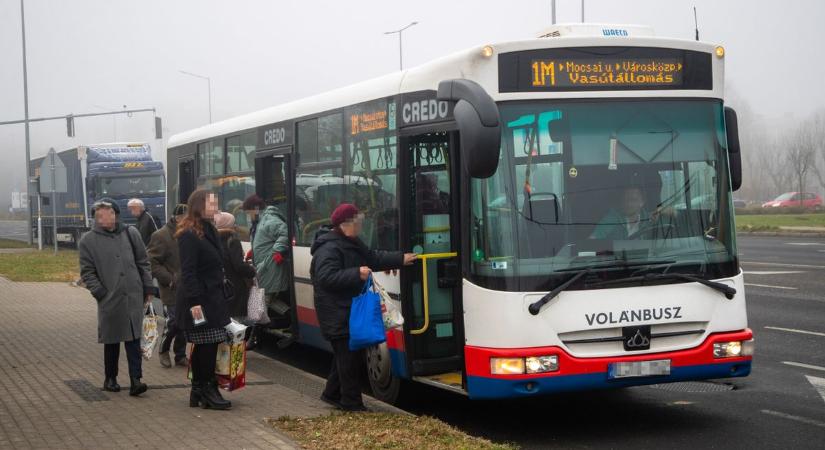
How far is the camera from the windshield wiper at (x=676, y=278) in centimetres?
790

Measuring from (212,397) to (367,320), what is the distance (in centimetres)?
141

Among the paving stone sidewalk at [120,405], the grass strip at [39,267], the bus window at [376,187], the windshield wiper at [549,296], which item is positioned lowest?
the grass strip at [39,267]

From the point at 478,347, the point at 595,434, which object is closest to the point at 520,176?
the point at 478,347

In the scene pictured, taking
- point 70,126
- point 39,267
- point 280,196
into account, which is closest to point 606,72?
point 280,196

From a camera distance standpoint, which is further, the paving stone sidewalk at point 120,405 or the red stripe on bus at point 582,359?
the red stripe on bus at point 582,359

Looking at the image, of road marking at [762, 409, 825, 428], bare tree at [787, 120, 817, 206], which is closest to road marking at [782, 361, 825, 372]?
road marking at [762, 409, 825, 428]

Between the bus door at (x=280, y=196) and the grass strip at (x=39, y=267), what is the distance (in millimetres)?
14028

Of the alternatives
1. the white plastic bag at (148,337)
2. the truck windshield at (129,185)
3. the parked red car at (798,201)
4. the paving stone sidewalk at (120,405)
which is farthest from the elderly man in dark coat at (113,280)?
the parked red car at (798,201)

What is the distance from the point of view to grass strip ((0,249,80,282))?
1029 inches

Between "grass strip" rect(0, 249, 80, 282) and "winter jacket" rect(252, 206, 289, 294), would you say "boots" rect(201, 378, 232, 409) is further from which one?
"grass strip" rect(0, 249, 80, 282)

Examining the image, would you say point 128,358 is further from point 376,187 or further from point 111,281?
point 376,187

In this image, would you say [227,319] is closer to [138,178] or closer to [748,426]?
[748,426]

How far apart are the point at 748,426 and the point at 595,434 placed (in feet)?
3.89

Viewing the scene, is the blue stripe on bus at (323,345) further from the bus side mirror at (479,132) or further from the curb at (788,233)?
the curb at (788,233)
